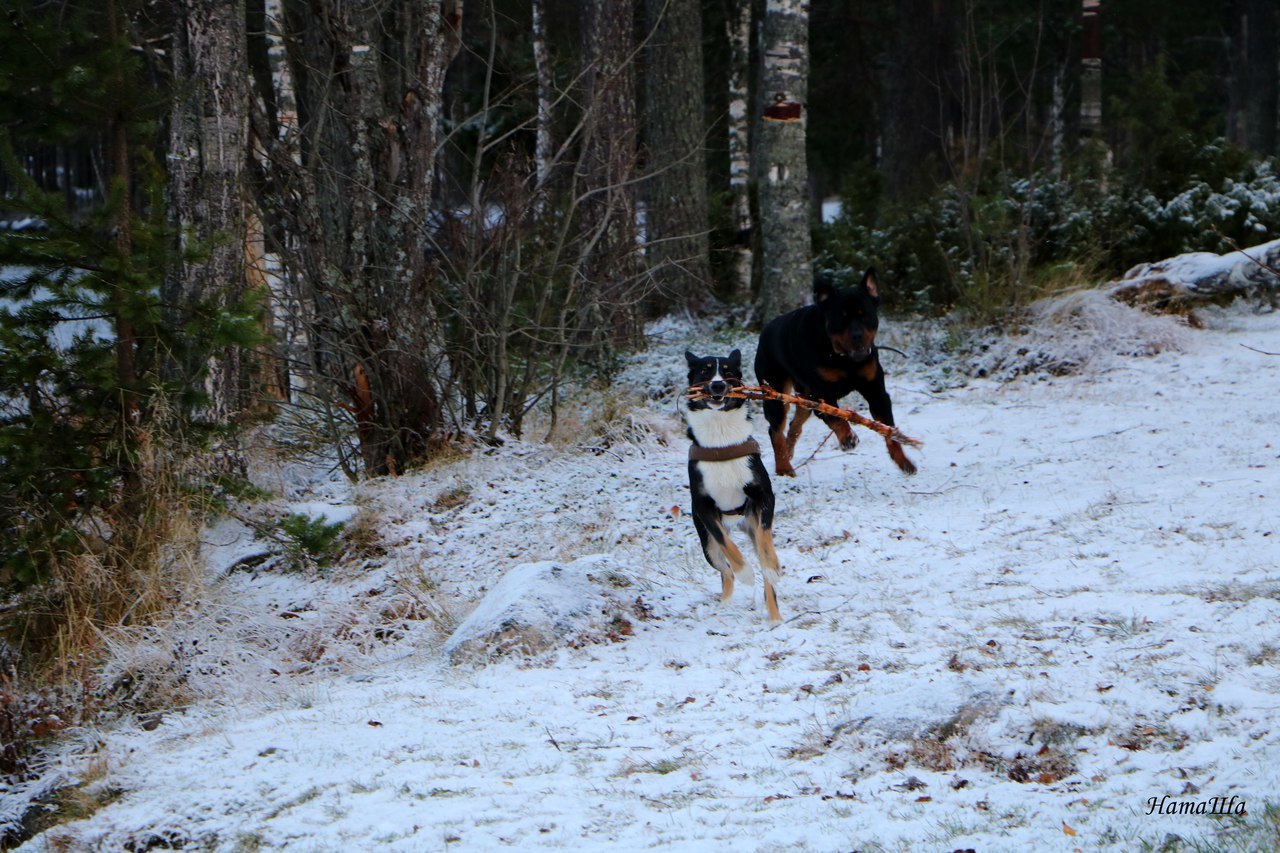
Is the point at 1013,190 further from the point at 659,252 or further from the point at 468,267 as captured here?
the point at 468,267

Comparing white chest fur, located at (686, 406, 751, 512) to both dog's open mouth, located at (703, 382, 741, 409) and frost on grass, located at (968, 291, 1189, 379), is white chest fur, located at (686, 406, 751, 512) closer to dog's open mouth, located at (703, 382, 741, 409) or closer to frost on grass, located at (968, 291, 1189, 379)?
dog's open mouth, located at (703, 382, 741, 409)

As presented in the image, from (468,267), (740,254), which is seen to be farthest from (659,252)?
(468,267)

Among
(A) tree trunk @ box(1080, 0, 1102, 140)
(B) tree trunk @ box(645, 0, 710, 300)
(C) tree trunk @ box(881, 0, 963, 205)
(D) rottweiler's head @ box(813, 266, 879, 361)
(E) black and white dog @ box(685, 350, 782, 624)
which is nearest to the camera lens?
(E) black and white dog @ box(685, 350, 782, 624)

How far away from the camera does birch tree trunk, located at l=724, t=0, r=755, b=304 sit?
15844 millimetres

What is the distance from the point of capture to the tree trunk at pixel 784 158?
12.2m

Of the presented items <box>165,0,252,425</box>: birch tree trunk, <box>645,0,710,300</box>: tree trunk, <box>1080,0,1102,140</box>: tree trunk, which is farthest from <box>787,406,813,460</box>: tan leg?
<box>1080,0,1102,140</box>: tree trunk

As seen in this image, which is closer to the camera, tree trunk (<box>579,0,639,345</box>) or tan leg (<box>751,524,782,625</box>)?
tan leg (<box>751,524,782,625</box>)

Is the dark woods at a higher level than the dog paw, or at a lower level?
higher

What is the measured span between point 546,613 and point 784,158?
787cm

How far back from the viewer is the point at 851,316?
8.11 metres

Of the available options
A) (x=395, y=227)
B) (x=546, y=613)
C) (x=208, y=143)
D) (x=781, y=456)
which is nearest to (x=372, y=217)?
(x=395, y=227)

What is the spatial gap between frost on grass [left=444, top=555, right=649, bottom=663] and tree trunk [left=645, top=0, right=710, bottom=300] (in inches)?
347

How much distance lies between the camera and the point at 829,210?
39312 millimetres

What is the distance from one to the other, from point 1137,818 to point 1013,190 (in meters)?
11.6
